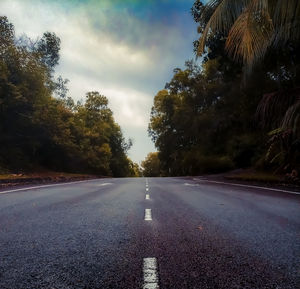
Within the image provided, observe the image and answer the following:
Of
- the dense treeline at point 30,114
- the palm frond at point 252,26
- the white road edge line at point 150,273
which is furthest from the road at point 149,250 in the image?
the dense treeline at point 30,114

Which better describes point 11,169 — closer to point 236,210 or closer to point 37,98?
point 37,98

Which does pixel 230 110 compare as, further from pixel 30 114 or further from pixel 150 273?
pixel 150 273

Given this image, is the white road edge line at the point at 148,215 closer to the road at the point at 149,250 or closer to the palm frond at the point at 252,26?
the road at the point at 149,250

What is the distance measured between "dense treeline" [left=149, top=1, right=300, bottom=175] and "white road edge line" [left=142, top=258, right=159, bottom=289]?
18.5 ft

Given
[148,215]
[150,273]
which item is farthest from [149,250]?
[148,215]

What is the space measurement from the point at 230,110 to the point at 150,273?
92.2 ft

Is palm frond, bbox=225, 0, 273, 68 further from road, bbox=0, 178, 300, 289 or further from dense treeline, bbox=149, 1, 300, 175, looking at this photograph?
road, bbox=0, 178, 300, 289

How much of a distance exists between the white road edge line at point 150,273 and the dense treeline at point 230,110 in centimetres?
565

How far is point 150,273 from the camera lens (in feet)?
8.18

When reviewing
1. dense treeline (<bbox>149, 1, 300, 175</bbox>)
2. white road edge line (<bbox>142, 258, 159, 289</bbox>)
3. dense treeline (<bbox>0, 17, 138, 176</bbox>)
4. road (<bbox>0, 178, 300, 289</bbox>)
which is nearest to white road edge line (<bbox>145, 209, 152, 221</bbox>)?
road (<bbox>0, 178, 300, 289</bbox>)

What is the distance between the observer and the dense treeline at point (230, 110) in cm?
1297

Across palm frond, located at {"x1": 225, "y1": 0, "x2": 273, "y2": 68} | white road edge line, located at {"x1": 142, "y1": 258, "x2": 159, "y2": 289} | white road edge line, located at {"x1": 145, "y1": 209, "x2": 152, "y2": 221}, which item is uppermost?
palm frond, located at {"x1": 225, "y1": 0, "x2": 273, "y2": 68}

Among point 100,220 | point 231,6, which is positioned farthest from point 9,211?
point 231,6

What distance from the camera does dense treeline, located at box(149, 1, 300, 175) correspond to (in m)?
13.0
